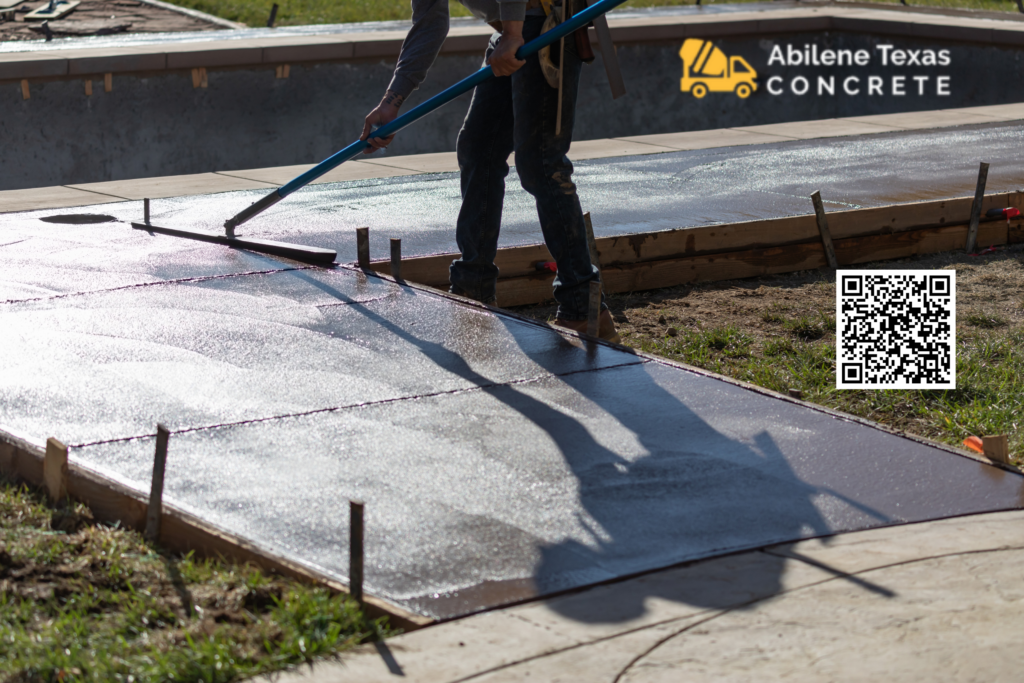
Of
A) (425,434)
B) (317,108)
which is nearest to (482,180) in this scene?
(425,434)

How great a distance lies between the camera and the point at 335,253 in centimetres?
568

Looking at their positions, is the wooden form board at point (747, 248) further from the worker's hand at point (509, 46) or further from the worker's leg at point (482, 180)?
the worker's hand at point (509, 46)

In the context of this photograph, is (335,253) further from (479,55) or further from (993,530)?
(479,55)

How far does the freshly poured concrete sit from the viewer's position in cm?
291

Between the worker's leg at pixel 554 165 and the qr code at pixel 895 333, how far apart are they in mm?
1194

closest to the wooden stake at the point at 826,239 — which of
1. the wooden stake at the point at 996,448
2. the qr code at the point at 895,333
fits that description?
the qr code at the point at 895,333

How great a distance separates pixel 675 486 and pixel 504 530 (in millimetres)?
564

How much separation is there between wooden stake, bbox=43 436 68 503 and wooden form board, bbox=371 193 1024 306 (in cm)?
269

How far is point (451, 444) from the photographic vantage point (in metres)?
3.52

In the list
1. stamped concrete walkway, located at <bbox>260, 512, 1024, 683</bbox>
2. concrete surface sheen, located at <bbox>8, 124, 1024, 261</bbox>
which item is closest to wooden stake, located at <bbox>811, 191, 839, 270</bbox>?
concrete surface sheen, located at <bbox>8, 124, 1024, 261</bbox>

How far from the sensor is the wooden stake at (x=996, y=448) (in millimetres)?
3535

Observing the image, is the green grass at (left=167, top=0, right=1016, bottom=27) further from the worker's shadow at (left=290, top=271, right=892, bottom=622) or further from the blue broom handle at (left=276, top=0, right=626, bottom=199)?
the worker's shadow at (left=290, top=271, right=892, bottom=622)

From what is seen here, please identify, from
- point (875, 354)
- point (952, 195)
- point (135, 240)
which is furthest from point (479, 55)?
point (875, 354)

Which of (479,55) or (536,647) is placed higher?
(479,55)
